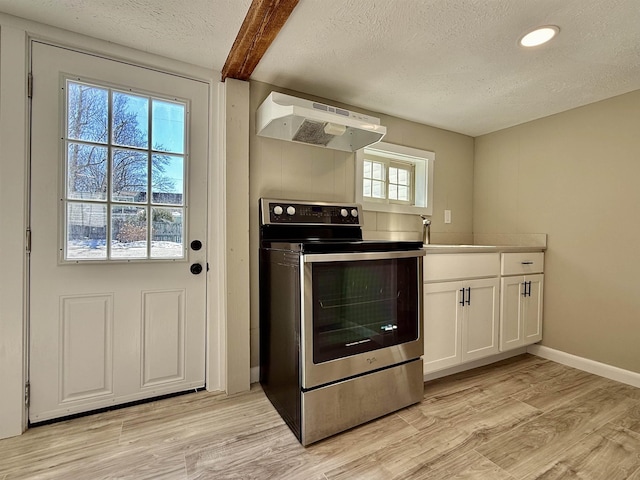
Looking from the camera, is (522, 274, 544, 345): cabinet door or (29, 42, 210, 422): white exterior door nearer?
(29, 42, 210, 422): white exterior door

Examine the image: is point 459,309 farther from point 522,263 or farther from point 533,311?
point 533,311

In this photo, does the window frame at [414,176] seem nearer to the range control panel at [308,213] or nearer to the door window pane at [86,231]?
the range control panel at [308,213]

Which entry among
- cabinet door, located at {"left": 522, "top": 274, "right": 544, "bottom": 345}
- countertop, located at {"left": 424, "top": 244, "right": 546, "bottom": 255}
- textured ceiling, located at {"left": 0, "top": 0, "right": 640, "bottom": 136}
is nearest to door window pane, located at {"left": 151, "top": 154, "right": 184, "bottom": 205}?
textured ceiling, located at {"left": 0, "top": 0, "right": 640, "bottom": 136}

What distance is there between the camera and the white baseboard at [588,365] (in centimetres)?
212

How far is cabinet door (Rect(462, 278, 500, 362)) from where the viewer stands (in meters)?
2.17

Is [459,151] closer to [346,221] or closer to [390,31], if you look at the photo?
[346,221]

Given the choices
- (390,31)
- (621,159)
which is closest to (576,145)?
(621,159)

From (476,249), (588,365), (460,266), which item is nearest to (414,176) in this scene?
(476,249)

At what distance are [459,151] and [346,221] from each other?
5.44 feet

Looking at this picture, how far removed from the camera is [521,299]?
2484mm

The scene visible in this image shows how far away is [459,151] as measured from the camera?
10.2 ft

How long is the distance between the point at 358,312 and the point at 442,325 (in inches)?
29.6

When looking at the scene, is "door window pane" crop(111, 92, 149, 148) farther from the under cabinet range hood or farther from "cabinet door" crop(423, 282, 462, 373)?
"cabinet door" crop(423, 282, 462, 373)

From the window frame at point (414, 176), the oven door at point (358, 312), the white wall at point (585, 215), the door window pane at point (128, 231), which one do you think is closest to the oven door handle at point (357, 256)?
the oven door at point (358, 312)
